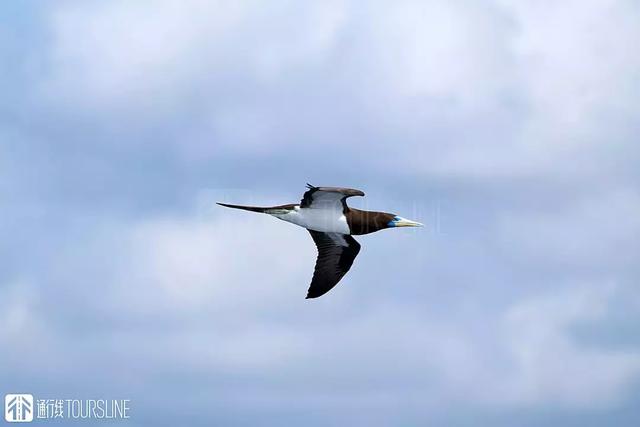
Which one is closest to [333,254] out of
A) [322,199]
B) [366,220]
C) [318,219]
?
[366,220]

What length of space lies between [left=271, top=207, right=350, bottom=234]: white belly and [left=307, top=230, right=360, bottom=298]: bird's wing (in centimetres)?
95

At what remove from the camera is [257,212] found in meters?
39.0

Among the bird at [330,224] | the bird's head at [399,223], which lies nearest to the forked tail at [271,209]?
the bird at [330,224]

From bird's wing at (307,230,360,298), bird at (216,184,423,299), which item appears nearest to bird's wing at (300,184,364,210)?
bird at (216,184,423,299)

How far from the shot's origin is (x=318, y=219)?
39.0 metres

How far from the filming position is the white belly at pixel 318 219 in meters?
38.6

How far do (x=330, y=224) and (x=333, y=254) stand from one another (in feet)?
6.23

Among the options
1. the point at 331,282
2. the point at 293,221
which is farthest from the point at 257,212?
the point at 331,282

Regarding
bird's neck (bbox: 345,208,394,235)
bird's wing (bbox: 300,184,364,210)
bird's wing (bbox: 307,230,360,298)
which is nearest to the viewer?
bird's wing (bbox: 300,184,364,210)

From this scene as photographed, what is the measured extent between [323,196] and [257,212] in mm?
2927

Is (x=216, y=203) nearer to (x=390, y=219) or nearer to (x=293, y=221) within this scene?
(x=293, y=221)

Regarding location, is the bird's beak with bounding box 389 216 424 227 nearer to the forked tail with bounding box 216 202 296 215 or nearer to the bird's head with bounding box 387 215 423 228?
the bird's head with bounding box 387 215 423 228

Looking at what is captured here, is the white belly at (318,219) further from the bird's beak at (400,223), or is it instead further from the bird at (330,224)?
the bird's beak at (400,223)

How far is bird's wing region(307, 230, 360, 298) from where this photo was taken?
133 ft
